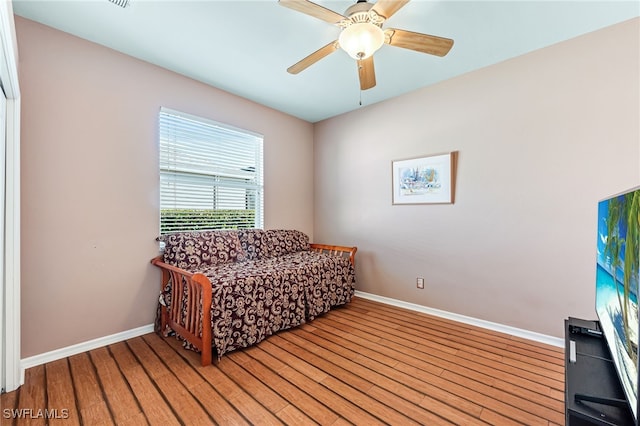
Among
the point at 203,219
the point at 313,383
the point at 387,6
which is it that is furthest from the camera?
the point at 203,219

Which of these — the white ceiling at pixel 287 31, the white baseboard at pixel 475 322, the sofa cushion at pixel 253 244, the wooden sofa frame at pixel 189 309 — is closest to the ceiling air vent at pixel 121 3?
the white ceiling at pixel 287 31

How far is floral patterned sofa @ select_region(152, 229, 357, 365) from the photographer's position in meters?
2.12

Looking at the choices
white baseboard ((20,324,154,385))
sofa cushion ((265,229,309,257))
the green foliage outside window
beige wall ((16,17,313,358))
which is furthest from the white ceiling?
white baseboard ((20,324,154,385))

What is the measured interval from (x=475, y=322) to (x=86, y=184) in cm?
388

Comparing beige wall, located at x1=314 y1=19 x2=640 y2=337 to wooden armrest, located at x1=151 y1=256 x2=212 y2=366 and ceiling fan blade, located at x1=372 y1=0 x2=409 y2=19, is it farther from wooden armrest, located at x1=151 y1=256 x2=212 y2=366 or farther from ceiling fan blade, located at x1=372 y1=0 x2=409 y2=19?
wooden armrest, located at x1=151 y1=256 x2=212 y2=366

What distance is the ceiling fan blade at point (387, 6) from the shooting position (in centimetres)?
146

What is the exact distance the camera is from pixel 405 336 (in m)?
2.55

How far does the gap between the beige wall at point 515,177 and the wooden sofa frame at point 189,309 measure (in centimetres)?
223

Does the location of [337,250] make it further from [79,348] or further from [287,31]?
[79,348]

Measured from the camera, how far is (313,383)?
1.85m

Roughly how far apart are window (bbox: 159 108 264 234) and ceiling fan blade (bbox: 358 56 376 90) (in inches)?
73.0

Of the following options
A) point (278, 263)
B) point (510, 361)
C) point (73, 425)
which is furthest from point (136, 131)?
point (510, 361)

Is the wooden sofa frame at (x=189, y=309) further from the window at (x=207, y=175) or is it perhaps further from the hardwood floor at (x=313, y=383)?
the window at (x=207, y=175)

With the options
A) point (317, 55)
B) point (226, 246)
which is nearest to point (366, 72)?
point (317, 55)
